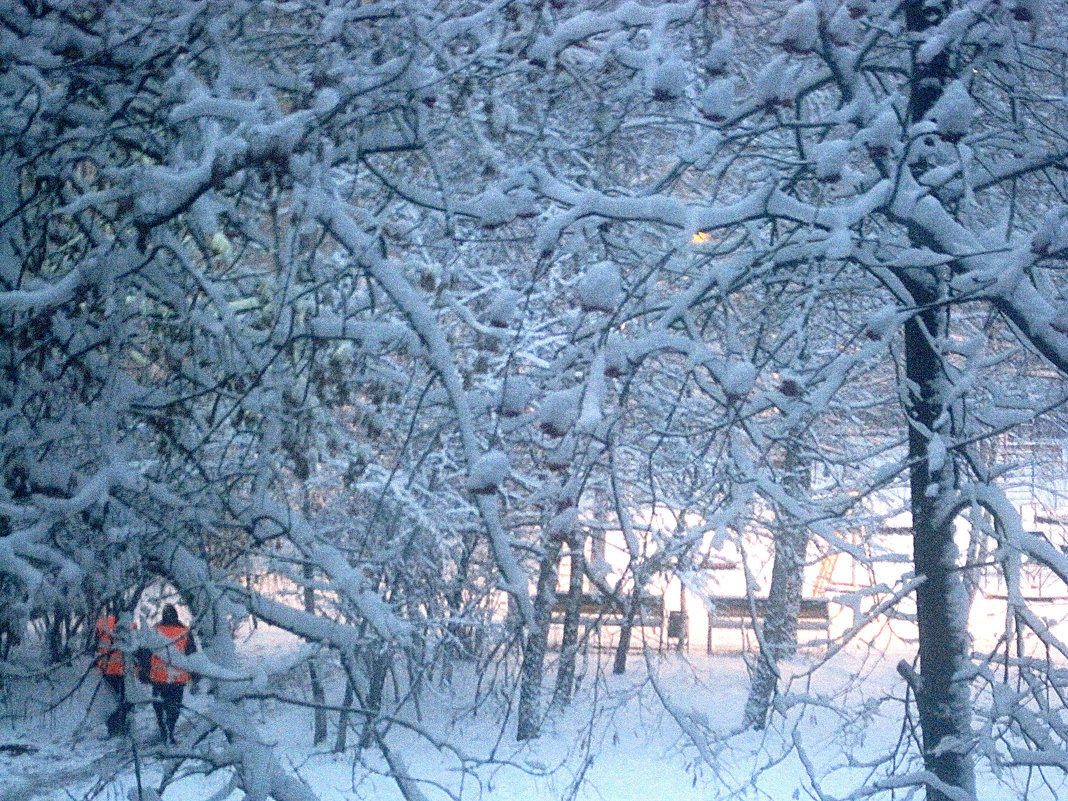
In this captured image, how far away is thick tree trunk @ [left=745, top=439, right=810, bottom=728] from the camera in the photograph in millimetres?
6185

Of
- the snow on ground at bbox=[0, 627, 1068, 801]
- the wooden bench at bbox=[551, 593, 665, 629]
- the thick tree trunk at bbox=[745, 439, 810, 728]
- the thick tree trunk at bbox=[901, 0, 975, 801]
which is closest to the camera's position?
the wooden bench at bbox=[551, 593, 665, 629]

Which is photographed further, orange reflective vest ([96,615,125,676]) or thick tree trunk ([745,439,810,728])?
thick tree trunk ([745,439,810,728])

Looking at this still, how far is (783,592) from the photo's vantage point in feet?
45.4

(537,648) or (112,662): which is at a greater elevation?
(537,648)

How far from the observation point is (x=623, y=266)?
5.95m

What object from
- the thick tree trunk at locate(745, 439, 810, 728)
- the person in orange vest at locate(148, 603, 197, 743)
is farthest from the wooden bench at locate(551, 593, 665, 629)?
the person in orange vest at locate(148, 603, 197, 743)

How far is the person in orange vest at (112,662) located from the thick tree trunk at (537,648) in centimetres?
139

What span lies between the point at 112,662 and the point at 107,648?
0.20 metres

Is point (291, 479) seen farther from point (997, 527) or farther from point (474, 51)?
point (997, 527)

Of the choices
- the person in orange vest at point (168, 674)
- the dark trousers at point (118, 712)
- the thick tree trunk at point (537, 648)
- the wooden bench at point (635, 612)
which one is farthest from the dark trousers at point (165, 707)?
the wooden bench at point (635, 612)

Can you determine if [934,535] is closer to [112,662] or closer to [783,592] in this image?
[112,662]

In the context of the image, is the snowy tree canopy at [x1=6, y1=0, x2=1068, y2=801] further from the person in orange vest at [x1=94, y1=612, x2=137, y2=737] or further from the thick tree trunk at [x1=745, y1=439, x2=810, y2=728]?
the thick tree trunk at [x1=745, y1=439, x2=810, y2=728]

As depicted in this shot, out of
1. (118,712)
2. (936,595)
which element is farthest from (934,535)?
(118,712)

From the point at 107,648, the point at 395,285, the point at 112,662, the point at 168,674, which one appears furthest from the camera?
the point at 168,674
